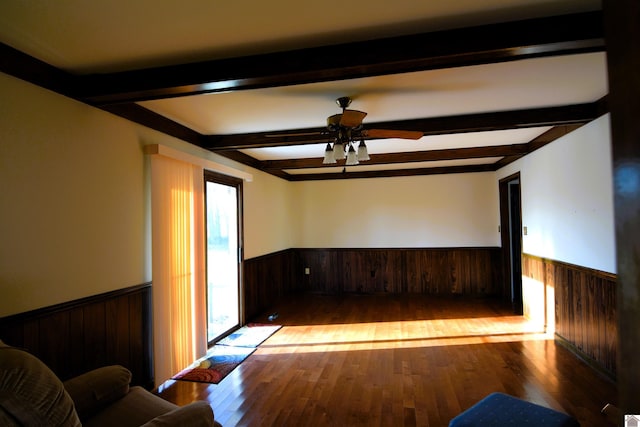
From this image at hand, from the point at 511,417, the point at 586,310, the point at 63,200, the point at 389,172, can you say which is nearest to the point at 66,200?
the point at 63,200

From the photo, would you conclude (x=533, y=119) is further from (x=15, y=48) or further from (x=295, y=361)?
(x=15, y=48)

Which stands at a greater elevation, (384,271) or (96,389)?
(96,389)

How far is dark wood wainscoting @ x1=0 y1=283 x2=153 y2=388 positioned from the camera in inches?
77.5

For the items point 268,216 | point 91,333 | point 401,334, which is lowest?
point 401,334

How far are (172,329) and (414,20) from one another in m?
3.07

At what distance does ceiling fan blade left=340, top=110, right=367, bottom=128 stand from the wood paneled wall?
3443 mm

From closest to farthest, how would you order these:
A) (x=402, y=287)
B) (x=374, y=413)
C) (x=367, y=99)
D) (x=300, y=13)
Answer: (x=300, y=13) < (x=374, y=413) < (x=367, y=99) < (x=402, y=287)

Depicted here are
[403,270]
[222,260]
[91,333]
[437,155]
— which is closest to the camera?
[91,333]

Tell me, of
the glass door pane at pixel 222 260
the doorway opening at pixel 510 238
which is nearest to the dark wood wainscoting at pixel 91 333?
the glass door pane at pixel 222 260

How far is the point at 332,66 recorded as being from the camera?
6.16 ft

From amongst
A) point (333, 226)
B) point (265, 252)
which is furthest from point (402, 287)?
point (265, 252)

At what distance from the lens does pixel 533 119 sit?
10.2 ft

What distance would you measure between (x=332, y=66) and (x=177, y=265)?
2.34 meters

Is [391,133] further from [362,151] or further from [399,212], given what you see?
[399,212]
